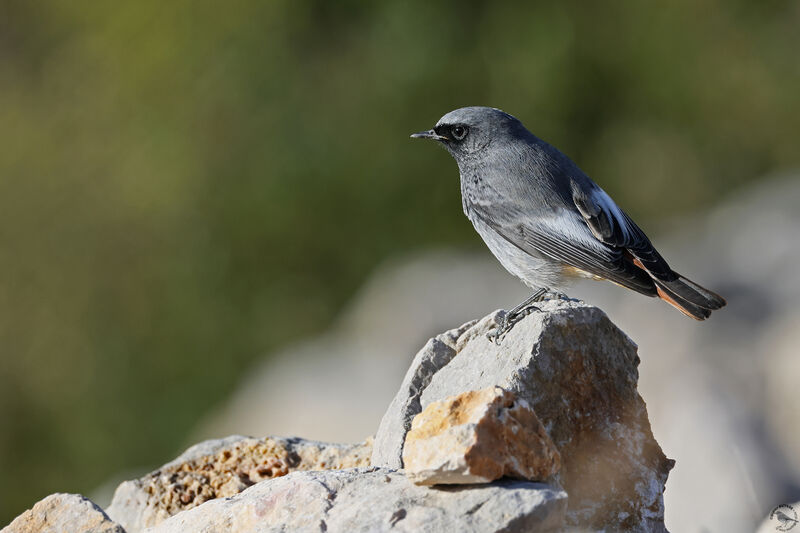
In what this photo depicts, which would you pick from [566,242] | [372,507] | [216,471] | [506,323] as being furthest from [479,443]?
[216,471]

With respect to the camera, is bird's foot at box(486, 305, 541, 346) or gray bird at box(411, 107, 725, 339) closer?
bird's foot at box(486, 305, 541, 346)

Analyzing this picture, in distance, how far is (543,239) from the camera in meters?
4.75

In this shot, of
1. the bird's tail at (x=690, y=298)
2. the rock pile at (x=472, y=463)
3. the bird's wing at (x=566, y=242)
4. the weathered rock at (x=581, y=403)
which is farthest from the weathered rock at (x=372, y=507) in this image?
the bird's tail at (x=690, y=298)

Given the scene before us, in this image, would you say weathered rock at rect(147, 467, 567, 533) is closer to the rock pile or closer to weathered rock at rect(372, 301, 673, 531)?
the rock pile

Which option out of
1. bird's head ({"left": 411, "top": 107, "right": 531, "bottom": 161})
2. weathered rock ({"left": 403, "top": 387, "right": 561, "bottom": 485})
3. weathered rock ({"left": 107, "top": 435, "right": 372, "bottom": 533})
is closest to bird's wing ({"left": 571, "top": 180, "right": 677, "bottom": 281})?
bird's head ({"left": 411, "top": 107, "right": 531, "bottom": 161})

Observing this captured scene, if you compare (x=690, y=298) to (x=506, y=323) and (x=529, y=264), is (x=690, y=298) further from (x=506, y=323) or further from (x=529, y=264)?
(x=506, y=323)

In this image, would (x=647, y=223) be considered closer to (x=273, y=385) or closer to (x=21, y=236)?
(x=273, y=385)

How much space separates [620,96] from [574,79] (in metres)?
0.55

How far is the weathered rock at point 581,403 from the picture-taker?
3.66 meters

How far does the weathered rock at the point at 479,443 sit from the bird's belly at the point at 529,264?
5.26 feet

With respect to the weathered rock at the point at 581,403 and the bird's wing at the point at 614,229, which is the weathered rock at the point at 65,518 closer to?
the weathered rock at the point at 581,403

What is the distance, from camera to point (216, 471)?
4750 mm

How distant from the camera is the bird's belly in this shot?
479cm

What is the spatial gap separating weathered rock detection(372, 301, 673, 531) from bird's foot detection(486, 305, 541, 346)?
0.04 meters
